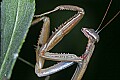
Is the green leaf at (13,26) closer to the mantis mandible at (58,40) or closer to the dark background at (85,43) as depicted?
the mantis mandible at (58,40)

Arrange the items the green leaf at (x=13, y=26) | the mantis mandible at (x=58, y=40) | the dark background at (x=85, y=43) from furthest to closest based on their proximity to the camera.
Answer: the dark background at (x=85, y=43)
the mantis mandible at (x=58, y=40)
the green leaf at (x=13, y=26)

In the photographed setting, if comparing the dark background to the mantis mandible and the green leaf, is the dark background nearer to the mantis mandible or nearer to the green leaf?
the mantis mandible

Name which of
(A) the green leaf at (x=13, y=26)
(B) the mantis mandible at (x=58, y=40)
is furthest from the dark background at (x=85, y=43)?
(A) the green leaf at (x=13, y=26)

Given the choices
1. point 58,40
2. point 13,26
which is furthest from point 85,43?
point 13,26

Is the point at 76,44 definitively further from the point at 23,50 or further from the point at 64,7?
the point at 64,7

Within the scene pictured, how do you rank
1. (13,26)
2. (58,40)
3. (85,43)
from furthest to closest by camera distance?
(85,43), (58,40), (13,26)

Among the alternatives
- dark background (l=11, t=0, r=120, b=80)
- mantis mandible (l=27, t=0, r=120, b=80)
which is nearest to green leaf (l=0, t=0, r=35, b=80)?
mantis mandible (l=27, t=0, r=120, b=80)

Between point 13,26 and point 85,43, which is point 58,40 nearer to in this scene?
point 13,26
